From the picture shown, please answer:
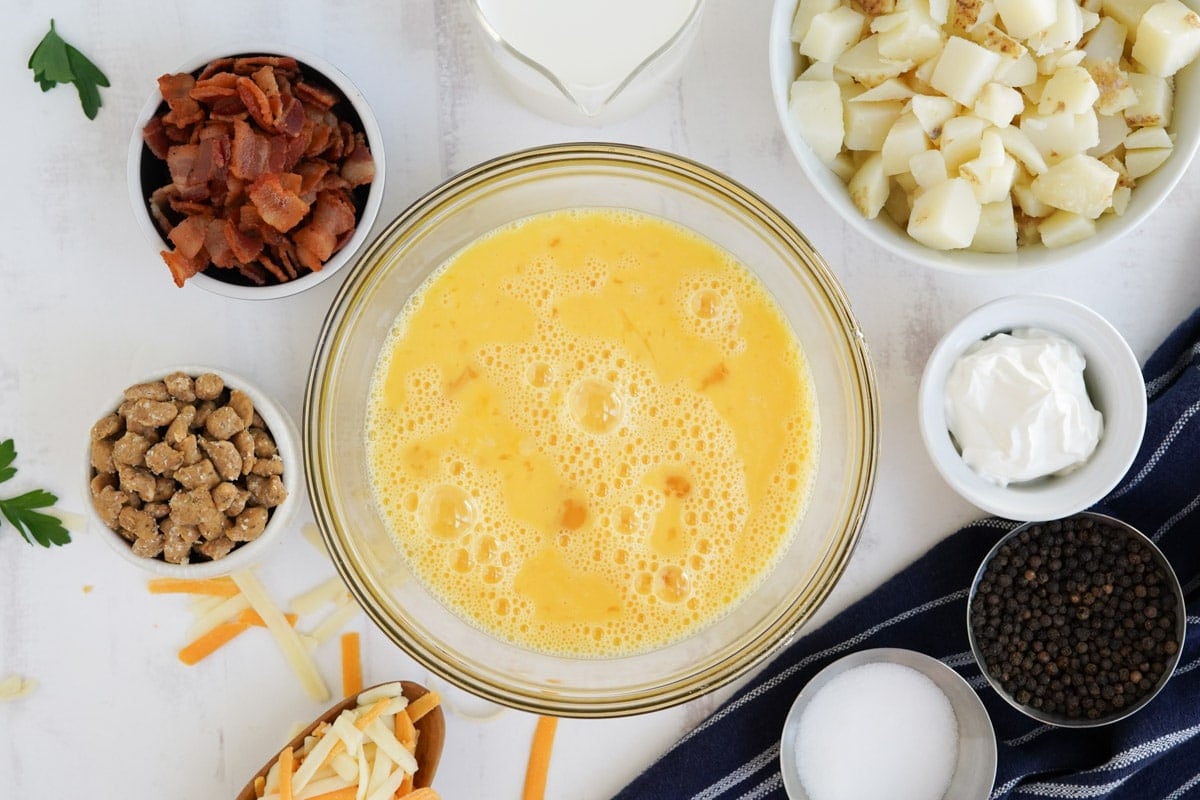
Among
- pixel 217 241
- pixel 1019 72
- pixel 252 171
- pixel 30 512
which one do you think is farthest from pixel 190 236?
pixel 1019 72

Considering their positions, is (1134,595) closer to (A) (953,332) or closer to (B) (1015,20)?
(A) (953,332)

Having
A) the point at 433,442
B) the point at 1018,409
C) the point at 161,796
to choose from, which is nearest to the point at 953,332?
the point at 1018,409

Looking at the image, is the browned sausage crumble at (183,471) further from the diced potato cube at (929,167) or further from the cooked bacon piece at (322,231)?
the diced potato cube at (929,167)

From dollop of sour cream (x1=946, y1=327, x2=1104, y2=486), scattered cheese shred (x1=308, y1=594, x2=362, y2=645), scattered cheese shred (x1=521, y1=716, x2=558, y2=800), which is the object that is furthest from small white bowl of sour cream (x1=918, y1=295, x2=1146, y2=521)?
scattered cheese shred (x1=308, y1=594, x2=362, y2=645)

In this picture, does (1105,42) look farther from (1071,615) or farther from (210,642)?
(210,642)

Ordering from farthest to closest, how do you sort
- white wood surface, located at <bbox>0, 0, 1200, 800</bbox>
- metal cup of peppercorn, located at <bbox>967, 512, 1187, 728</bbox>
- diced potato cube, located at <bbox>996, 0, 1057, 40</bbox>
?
white wood surface, located at <bbox>0, 0, 1200, 800</bbox>, metal cup of peppercorn, located at <bbox>967, 512, 1187, 728</bbox>, diced potato cube, located at <bbox>996, 0, 1057, 40</bbox>

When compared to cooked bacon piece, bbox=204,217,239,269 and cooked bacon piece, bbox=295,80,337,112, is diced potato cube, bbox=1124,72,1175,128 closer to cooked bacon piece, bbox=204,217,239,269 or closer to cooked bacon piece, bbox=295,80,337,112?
cooked bacon piece, bbox=295,80,337,112

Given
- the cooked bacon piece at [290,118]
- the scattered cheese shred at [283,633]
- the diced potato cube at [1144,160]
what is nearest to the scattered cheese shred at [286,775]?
the scattered cheese shred at [283,633]
